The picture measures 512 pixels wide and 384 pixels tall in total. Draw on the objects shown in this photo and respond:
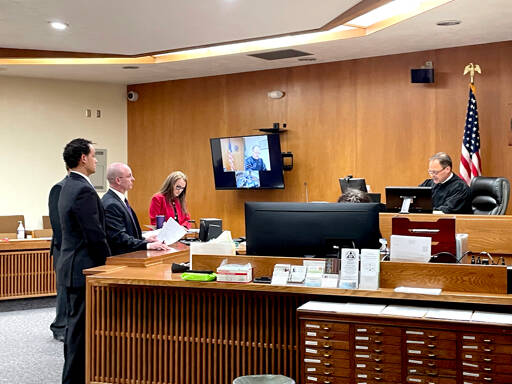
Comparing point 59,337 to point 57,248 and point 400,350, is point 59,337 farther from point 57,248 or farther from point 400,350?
point 400,350

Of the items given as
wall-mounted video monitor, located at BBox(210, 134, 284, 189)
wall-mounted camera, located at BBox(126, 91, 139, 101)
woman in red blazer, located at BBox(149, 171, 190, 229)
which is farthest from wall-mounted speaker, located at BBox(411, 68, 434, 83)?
wall-mounted camera, located at BBox(126, 91, 139, 101)

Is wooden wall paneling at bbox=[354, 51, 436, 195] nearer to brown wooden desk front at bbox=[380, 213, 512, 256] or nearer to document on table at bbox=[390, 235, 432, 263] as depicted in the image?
brown wooden desk front at bbox=[380, 213, 512, 256]

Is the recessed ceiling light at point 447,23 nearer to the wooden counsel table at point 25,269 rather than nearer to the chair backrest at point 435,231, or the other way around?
the chair backrest at point 435,231

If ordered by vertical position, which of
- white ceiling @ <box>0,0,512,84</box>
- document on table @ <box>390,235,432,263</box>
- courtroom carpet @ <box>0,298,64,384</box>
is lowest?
courtroom carpet @ <box>0,298,64,384</box>

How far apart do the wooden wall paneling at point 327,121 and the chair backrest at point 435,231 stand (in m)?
4.44

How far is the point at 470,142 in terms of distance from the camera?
762 cm

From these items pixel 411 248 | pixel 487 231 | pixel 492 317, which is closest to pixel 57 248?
pixel 411 248

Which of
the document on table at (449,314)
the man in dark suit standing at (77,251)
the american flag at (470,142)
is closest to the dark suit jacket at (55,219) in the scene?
the man in dark suit standing at (77,251)

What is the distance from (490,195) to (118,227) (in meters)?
3.81

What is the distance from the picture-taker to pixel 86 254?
427 centimetres

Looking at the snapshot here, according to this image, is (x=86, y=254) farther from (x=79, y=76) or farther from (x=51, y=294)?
(x=79, y=76)

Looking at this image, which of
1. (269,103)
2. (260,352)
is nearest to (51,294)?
(269,103)

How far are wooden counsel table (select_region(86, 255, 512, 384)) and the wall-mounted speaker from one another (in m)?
4.87

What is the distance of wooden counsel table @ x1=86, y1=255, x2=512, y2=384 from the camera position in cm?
376
